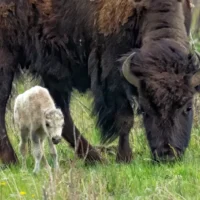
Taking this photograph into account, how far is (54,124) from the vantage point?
22.2 feet

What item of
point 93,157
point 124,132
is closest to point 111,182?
point 124,132

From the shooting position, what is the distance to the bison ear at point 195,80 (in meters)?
7.28

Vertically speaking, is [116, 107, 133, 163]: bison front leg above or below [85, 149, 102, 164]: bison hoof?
above

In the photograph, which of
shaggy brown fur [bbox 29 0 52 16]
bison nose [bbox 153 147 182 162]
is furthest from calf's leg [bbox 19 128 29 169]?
shaggy brown fur [bbox 29 0 52 16]

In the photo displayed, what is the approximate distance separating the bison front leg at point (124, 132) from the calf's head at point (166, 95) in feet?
2.23

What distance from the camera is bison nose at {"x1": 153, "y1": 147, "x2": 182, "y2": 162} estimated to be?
23.1 ft

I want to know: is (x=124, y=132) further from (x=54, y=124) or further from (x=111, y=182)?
(x=111, y=182)

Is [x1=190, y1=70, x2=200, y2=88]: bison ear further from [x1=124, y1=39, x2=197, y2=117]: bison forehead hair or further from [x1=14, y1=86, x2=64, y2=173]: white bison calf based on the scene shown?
[x1=14, y1=86, x2=64, y2=173]: white bison calf

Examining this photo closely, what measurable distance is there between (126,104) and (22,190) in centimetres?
219

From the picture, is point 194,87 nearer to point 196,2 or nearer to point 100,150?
point 100,150

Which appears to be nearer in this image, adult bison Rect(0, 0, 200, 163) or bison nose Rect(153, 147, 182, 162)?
bison nose Rect(153, 147, 182, 162)

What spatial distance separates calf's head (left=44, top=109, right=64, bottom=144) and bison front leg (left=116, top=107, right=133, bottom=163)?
1.39 m

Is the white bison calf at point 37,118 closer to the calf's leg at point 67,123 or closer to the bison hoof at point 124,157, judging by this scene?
the bison hoof at point 124,157

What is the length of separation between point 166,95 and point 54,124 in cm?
107
